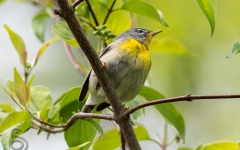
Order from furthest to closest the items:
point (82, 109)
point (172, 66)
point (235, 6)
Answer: point (172, 66) → point (235, 6) → point (82, 109)

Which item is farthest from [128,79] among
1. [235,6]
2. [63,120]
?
[235,6]

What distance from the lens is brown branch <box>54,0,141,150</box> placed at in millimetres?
1613

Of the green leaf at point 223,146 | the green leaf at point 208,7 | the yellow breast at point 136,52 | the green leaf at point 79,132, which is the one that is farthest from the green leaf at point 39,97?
the green leaf at point 208,7

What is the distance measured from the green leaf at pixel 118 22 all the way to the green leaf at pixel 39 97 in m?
0.52

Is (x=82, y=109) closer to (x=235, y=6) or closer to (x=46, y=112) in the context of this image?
(x=46, y=112)

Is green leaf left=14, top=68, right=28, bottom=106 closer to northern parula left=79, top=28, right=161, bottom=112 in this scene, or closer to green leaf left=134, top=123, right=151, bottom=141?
northern parula left=79, top=28, right=161, bottom=112

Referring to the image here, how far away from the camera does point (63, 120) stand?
235 cm

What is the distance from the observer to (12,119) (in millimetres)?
2031

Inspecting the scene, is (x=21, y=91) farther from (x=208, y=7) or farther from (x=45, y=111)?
(x=208, y=7)

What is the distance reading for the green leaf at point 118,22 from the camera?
2.60 meters

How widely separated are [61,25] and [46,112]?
0.44m

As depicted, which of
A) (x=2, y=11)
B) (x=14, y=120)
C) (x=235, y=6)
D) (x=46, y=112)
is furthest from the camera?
(x=2, y=11)

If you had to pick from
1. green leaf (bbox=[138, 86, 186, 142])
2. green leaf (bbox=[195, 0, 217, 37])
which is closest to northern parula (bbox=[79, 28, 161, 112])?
green leaf (bbox=[138, 86, 186, 142])

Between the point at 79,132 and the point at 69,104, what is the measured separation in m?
0.15
